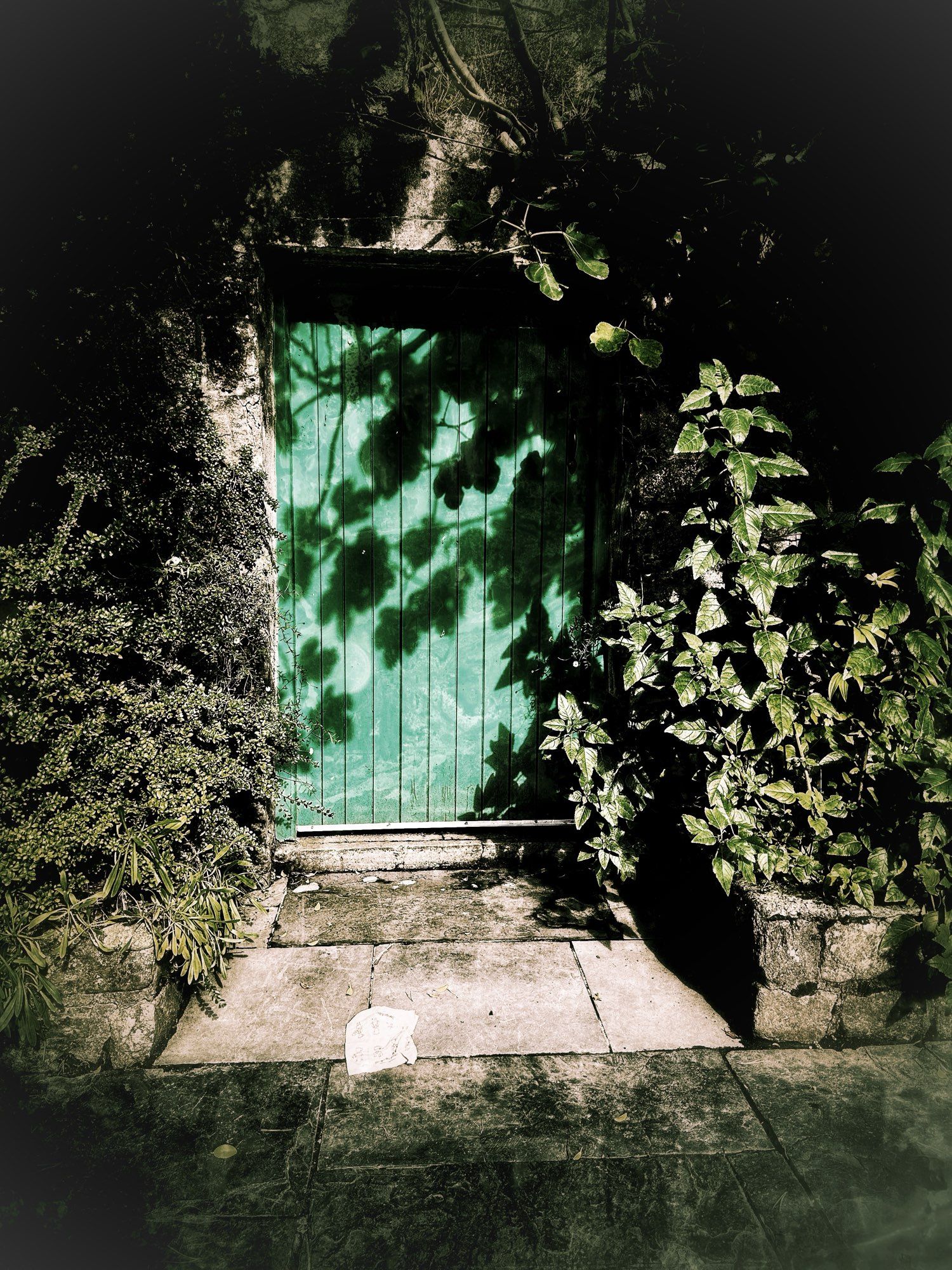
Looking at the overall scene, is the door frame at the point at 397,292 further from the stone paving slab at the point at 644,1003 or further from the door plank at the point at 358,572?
the stone paving slab at the point at 644,1003

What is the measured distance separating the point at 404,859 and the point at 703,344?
8.83ft

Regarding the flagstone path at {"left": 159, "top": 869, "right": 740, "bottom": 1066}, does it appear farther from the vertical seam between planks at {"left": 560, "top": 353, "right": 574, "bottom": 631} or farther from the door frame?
the vertical seam between planks at {"left": 560, "top": 353, "right": 574, "bottom": 631}

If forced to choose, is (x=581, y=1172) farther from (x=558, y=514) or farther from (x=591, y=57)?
(x=591, y=57)

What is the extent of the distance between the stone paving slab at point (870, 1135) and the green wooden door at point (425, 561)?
→ 5.45 feet

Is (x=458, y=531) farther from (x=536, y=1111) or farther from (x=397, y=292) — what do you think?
(x=536, y=1111)

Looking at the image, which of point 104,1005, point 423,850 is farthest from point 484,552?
point 104,1005

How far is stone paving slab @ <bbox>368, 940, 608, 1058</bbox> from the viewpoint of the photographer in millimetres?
2549

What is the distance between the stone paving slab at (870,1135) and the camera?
1909mm

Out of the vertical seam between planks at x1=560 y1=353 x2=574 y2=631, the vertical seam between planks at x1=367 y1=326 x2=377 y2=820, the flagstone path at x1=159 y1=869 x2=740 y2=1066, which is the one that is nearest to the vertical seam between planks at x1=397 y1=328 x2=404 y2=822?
the vertical seam between planks at x1=367 y1=326 x2=377 y2=820

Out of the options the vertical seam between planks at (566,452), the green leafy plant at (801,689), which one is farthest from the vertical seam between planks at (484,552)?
the green leafy plant at (801,689)

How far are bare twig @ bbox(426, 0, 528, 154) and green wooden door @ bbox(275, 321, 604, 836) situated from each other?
736 millimetres

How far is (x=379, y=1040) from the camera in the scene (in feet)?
8.29

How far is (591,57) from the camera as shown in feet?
10.4

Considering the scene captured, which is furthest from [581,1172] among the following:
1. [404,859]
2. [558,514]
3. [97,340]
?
[97,340]
